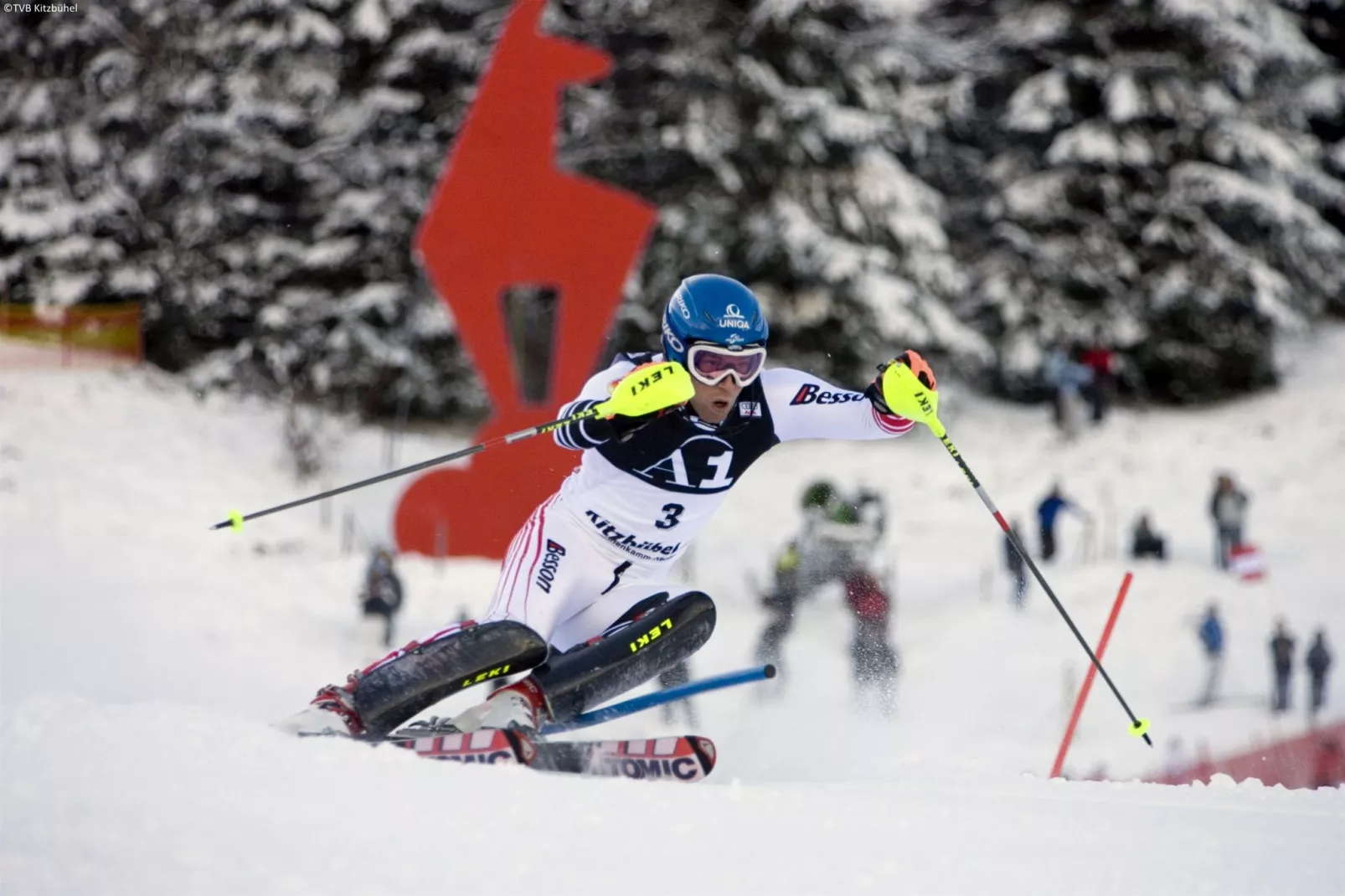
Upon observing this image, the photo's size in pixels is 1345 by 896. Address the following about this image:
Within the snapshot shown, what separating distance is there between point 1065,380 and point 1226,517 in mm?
4669

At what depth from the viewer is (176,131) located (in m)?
18.5

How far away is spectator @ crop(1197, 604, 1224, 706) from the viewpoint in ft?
38.7

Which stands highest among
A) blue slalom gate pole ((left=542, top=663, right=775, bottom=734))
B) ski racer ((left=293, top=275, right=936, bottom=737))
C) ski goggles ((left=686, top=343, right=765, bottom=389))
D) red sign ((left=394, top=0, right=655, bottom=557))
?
Answer: ski goggles ((left=686, top=343, right=765, bottom=389))

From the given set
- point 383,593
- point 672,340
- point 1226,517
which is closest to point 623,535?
point 672,340

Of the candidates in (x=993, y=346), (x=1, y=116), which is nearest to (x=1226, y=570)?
(x=993, y=346)

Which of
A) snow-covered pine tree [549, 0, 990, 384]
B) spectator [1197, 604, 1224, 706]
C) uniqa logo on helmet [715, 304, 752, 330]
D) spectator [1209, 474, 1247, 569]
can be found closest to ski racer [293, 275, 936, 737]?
uniqa logo on helmet [715, 304, 752, 330]

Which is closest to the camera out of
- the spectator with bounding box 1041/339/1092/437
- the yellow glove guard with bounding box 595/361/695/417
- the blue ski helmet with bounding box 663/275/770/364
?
the yellow glove guard with bounding box 595/361/695/417

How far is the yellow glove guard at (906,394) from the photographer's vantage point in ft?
17.1

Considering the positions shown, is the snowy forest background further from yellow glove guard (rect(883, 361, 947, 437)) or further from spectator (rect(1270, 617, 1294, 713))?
yellow glove guard (rect(883, 361, 947, 437))

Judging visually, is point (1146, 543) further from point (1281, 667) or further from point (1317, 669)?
point (1317, 669)

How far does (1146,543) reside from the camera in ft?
45.5

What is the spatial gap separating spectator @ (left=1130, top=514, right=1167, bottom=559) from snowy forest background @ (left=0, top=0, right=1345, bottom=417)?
16.7ft

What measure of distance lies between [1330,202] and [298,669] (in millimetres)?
16212

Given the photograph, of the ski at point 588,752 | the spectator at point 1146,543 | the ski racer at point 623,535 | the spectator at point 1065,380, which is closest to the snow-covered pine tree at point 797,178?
the spectator at point 1065,380
